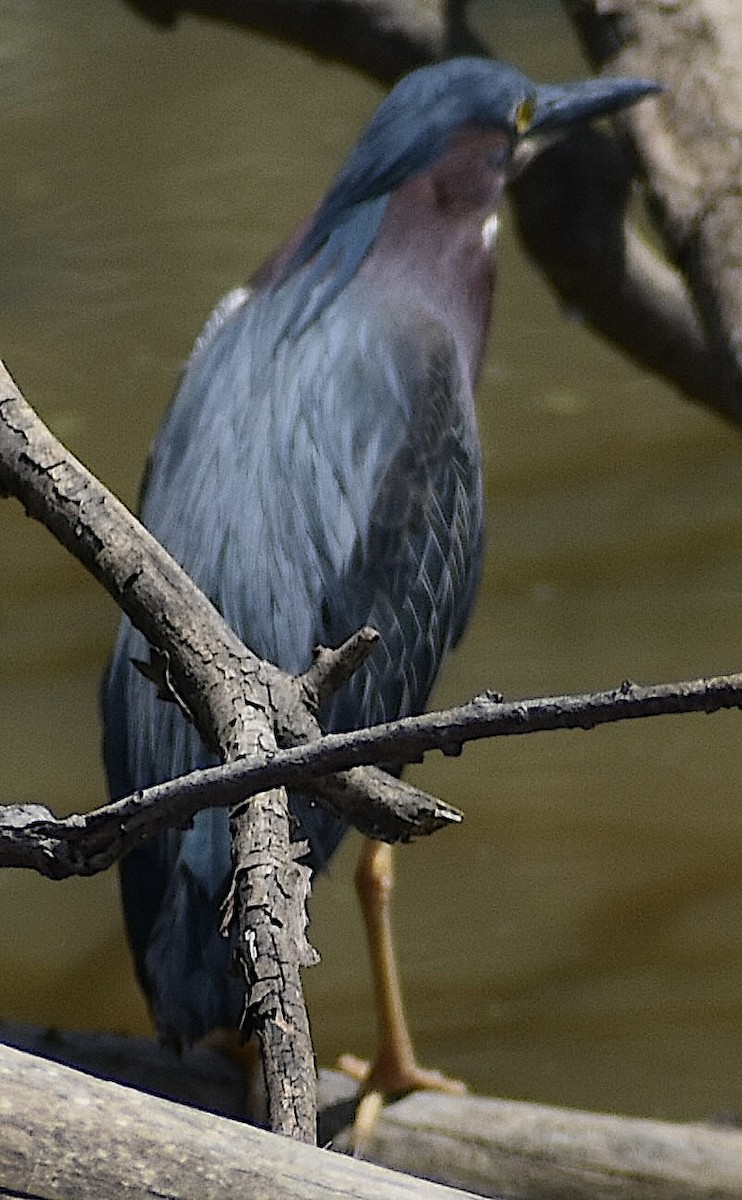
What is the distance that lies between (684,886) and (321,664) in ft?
4.97

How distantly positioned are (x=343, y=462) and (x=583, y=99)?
381mm

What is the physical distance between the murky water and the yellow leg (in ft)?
1.96

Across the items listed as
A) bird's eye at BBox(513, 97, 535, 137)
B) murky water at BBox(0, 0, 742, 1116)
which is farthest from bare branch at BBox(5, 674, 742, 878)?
murky water at BBox(0, 0, 742, 1116)

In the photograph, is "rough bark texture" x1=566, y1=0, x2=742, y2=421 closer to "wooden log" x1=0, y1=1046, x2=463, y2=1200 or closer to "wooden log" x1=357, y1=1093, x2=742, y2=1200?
"wooden log" x1=357, y1=1093, x2=742, y2=1200

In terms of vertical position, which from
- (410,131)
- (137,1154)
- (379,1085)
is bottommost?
(379,1085)

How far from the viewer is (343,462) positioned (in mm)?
1103

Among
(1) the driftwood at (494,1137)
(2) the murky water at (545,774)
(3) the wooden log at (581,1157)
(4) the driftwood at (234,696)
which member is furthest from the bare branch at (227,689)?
(2) the murky water at (545,774)

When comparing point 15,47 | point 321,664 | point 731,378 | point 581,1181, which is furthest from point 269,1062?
point 15,47

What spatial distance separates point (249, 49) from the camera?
5.03ft

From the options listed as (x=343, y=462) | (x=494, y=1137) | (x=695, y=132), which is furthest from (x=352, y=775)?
(x=695, y=132)

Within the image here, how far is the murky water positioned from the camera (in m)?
1.77

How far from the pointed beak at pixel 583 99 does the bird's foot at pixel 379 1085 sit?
70cm

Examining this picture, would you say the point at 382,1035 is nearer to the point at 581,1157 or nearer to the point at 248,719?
the point at 581,1157

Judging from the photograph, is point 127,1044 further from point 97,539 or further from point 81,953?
point 81,953
